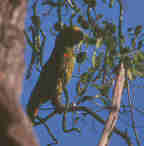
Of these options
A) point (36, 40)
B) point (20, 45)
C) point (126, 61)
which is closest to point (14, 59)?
point (20, 45)

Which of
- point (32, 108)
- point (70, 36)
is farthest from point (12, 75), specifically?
point (70, 36)

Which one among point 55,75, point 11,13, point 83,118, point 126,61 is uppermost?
point 11,13

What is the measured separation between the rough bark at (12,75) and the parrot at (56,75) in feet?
2.53

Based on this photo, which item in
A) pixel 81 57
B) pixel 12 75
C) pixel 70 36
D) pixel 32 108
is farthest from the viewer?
pixel 70 36

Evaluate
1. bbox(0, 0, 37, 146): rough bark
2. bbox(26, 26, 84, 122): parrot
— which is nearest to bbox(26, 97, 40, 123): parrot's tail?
bbox(26, 26, 84, 122): parrot

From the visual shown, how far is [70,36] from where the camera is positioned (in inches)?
53.2

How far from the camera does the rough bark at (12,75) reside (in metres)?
0.34

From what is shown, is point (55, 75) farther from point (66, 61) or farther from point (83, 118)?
point (83, 118)

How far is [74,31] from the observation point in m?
1.33

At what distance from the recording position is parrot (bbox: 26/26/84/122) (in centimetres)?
128

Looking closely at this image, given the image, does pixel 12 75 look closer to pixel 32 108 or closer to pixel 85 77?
pixel 85 77

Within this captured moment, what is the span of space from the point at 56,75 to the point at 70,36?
0.72 ft

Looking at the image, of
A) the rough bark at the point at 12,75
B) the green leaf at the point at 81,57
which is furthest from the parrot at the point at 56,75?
the rough bark at the point at 12,75

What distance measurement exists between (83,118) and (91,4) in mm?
465
